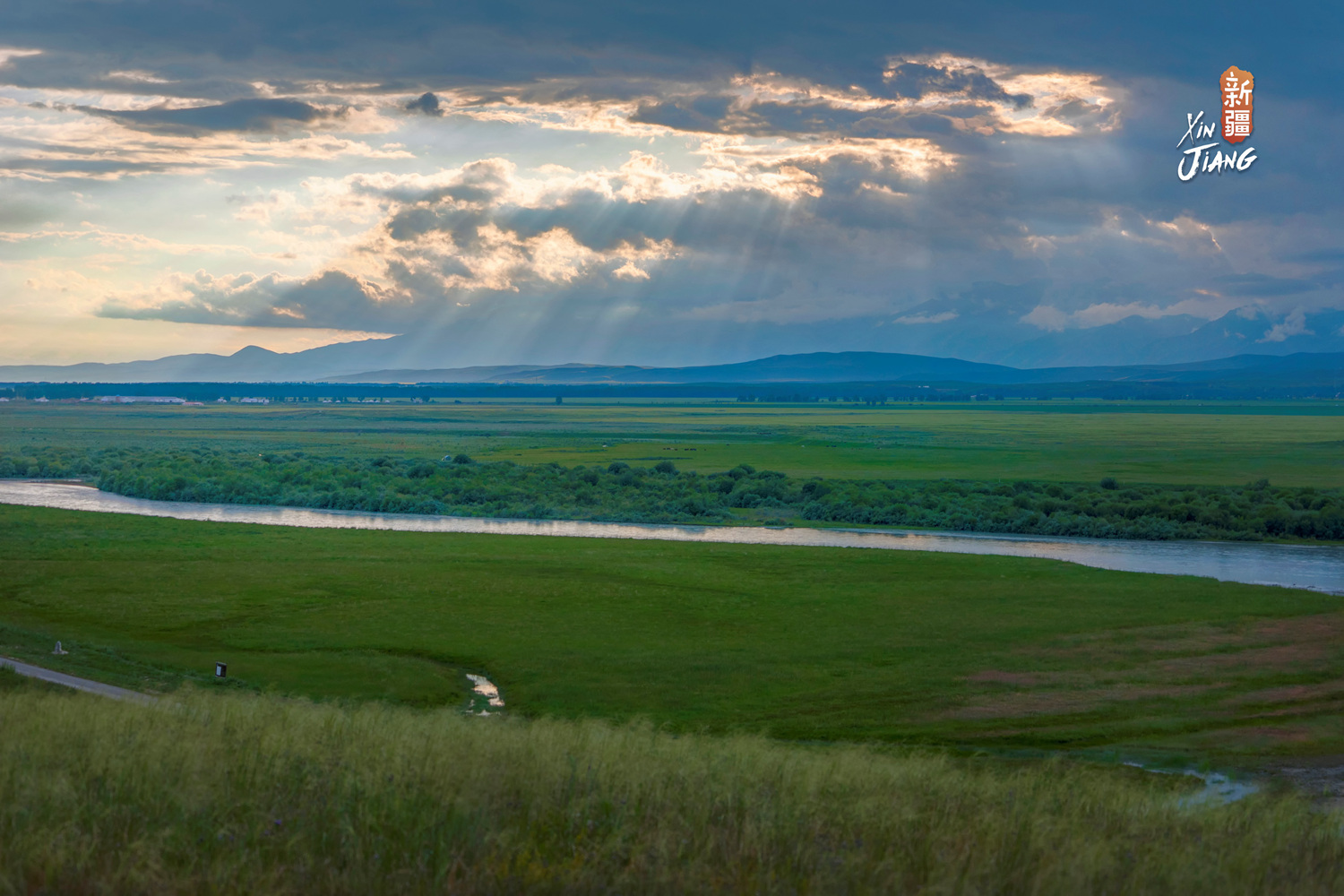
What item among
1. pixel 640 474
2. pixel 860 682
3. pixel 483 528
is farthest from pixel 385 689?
pixel 640 474

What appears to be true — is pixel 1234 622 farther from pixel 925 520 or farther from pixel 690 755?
pixel 925 520

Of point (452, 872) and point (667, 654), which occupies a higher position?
point (452, 872)

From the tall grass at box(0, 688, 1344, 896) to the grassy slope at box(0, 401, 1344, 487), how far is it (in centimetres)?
7790

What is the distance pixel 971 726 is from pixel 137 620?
76.1 feet

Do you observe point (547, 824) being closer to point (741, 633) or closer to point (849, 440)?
point (741, 633)

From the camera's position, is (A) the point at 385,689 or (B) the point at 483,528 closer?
(A) the point at 385,689

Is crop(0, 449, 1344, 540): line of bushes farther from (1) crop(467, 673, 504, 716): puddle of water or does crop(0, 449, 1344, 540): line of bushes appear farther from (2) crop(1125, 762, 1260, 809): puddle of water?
(2) crop(1125, 762, 1260, 809): puddle of water

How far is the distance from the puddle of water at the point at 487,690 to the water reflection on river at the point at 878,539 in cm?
2685

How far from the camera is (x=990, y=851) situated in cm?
741

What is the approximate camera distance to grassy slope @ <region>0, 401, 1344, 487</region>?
91438mm

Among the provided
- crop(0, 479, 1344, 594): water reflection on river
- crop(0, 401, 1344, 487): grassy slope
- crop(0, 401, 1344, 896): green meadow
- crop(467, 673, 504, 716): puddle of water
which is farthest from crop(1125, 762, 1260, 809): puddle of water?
crop(0, 401, 1344, 487): grassy slope

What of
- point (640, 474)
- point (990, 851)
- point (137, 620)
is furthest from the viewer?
point (640, 474)

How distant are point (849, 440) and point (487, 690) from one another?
10556cm

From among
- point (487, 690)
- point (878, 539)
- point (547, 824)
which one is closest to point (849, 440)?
point (878, 539)
